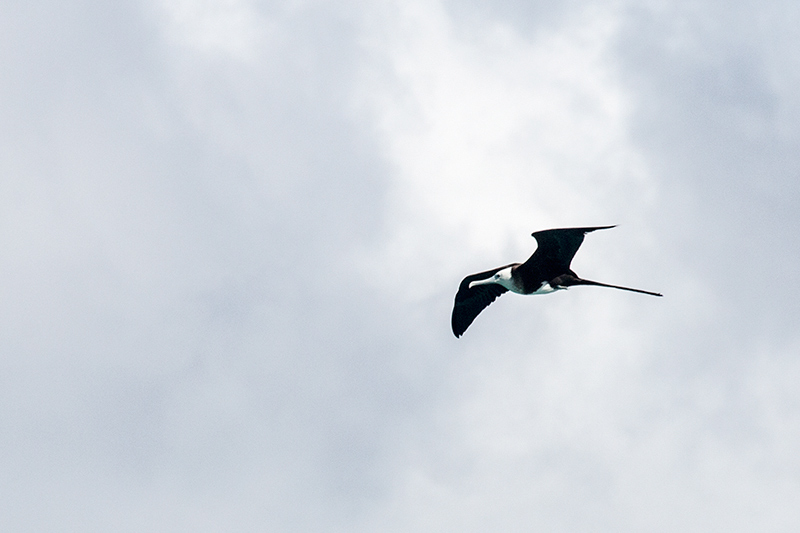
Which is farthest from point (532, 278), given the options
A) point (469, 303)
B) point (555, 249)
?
point (469, 303)

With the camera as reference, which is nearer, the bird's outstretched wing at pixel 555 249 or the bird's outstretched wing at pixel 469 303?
the bird's outstretched wing at pixel 555 249

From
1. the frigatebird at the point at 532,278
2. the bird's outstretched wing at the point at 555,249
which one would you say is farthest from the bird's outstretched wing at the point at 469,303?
the bird's outstretched wing at the point at 555,249

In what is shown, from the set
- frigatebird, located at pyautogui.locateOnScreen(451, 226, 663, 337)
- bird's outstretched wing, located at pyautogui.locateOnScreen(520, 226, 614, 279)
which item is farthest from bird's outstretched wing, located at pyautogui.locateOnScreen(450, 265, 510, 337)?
bird's outstretched wing, located at pyautogui.locateOnScreen(520, 226, 614, 279)

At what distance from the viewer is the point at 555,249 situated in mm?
29062

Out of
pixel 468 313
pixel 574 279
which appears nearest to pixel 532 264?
pixel 574 279

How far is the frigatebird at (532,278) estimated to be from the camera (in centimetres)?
2855

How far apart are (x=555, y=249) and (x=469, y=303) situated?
5064mm

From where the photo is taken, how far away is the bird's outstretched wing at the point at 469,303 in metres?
33.3

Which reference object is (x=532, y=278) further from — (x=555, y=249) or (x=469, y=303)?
(x=469, y=303)

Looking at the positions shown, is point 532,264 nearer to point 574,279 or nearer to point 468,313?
point 574,279

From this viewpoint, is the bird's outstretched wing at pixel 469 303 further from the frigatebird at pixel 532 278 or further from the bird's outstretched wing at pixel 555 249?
the bird's outstretched wing at pixel 555 249

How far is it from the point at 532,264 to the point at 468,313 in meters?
4.05

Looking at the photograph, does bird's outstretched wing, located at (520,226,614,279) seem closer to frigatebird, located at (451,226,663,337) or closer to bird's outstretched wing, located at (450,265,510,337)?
frigatebird, located at (451,226,663,337)

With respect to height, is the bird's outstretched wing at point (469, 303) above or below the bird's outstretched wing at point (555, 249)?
above
